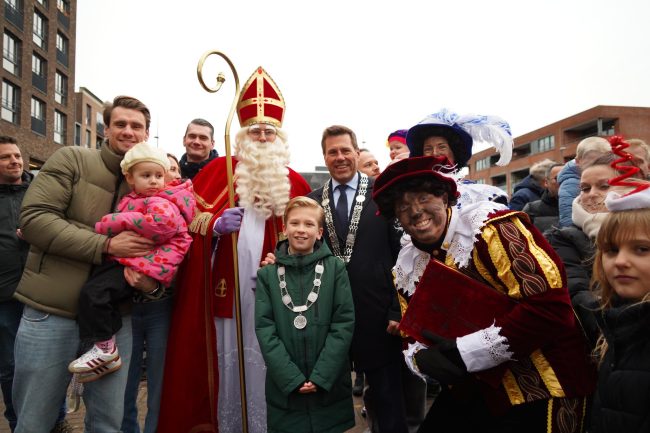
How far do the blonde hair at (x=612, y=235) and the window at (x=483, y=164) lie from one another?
66.0m

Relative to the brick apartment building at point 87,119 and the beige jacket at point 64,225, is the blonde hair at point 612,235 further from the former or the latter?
the brick apartment building at point 87,119

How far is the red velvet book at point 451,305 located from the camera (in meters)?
1.89

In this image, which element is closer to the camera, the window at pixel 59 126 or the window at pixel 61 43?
the window at pixel 59 126

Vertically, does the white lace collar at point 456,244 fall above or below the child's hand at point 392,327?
above

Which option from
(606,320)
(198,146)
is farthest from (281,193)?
(606,320)

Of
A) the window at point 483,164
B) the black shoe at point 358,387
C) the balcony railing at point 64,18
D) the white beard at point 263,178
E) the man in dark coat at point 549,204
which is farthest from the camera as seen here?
the window at point 483,164

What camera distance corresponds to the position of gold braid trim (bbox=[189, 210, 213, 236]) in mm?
3379

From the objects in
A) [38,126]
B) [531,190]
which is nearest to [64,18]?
[38,126]

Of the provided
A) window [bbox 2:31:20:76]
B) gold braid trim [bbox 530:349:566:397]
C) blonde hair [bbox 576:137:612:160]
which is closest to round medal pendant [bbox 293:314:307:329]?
gold braid trim [bbox 530:349:566:397]

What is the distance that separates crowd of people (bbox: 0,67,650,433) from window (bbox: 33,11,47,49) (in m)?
27.2

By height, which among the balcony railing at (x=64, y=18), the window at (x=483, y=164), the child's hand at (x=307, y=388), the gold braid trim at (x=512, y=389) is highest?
the balcony railing at (x=64, y=18)

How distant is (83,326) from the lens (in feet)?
7.59

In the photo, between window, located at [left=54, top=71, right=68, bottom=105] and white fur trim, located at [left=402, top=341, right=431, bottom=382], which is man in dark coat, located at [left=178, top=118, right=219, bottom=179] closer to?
white fur trim, located at [left=402, top=341, right=431, bottom=382]

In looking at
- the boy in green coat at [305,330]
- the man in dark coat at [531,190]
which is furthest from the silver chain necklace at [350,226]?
the man in dark coat at [531,190]
